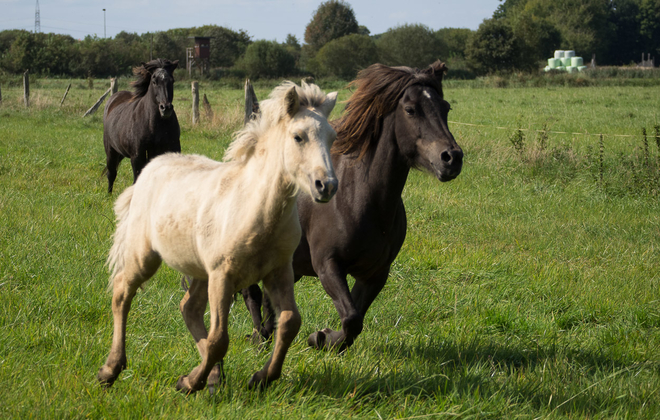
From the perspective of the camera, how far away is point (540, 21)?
3169 inches

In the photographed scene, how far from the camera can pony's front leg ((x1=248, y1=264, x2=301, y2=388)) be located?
2693 millimetres

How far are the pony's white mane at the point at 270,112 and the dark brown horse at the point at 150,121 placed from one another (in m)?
5.77

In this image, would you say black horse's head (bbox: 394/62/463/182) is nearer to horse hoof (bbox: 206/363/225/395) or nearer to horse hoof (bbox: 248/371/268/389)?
horse hoof (bbox: 248/371/268/389)

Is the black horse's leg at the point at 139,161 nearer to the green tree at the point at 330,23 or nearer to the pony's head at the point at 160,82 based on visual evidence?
the pony's head at the point at 160,82

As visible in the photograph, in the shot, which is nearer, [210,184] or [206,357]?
[206,357]

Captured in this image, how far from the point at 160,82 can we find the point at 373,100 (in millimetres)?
5551

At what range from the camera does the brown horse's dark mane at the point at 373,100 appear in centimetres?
372

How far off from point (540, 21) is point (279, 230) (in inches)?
3497

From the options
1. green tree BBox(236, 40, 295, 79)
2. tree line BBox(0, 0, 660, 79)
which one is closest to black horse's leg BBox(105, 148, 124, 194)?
tree line BBox(0, 0, 660, 79)

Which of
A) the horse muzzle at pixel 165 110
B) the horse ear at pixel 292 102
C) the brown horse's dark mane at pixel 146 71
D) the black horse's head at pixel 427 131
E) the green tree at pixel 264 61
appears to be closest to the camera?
the horse ear at pixel 292 102

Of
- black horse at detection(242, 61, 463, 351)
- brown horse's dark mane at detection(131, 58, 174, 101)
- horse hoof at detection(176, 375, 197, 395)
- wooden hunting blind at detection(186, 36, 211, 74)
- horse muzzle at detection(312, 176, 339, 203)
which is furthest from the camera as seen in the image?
wooden hunting blind at detection(186, 36, 211, 74)

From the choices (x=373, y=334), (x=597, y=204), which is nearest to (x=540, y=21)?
(x=597, y=204)

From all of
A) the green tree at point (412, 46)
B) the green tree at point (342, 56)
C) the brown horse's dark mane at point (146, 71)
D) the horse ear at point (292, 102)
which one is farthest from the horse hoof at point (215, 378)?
the green tree at point (412, 46)

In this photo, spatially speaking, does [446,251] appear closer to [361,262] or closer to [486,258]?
[486,258]
